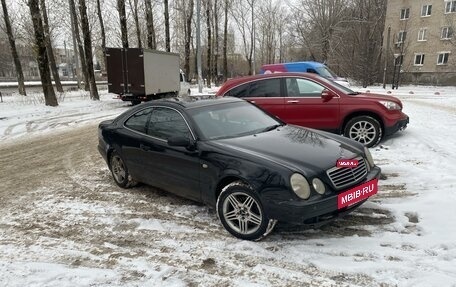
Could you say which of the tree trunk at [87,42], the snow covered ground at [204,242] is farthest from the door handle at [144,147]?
the tree trunk at [87,42]

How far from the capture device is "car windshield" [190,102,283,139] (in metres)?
4.68

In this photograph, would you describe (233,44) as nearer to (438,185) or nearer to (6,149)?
(6,149)

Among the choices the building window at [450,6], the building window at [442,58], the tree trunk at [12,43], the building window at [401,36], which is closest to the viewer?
the tree trunk at [12,43]

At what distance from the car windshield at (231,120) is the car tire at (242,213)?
84 centimetres

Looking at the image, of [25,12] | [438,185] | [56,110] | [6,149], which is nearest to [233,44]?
[25,12]

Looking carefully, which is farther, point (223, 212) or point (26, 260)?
point (223, 212)

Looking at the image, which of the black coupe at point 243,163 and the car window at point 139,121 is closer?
the black coupe at point 243,163

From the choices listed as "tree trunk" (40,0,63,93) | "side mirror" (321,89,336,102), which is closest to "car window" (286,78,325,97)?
"side mirror" (321,89,336,102)

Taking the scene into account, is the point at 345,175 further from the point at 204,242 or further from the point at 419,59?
the point at 419,59

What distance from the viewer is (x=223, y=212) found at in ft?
13.7

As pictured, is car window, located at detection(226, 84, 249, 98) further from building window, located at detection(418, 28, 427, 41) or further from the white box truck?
building window, located at detection(418, 28, 427, 41)

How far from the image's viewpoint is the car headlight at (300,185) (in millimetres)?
3577

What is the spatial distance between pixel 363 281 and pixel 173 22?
45.6 m

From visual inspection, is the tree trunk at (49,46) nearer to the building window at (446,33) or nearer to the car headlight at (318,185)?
the car headlight at (318,185)
